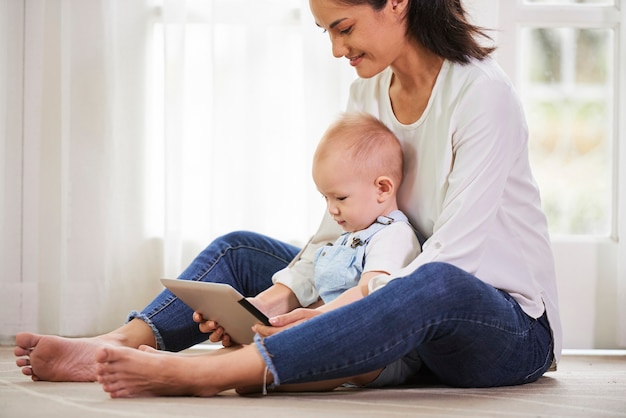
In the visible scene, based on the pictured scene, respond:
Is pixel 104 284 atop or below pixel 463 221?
below

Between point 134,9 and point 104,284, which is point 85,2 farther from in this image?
point 104,284

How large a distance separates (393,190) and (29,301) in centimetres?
148

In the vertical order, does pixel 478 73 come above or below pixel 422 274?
above

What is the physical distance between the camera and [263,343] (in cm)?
130

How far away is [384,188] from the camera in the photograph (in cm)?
163

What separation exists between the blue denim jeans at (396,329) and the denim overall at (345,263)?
0.74ft

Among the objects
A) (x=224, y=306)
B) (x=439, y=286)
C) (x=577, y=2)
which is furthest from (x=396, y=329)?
(x=577, y=2)

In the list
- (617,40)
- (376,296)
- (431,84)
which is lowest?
(376,296)

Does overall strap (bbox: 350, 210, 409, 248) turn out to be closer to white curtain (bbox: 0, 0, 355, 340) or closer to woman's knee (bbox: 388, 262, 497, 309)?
woman's knee (bbox: 388, 262, 497, 309)

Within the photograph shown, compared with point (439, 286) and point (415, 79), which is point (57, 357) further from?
point (415, 79)

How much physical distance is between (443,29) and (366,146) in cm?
27

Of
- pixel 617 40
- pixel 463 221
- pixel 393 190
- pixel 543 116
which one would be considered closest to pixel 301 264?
pixel 393 190

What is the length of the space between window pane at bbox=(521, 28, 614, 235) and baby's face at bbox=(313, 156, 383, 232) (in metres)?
1.17

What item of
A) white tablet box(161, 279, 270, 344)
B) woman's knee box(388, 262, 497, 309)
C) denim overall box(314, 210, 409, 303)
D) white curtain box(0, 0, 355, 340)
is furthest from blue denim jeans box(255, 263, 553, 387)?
white curtain box(0, 0, 355, 340)
